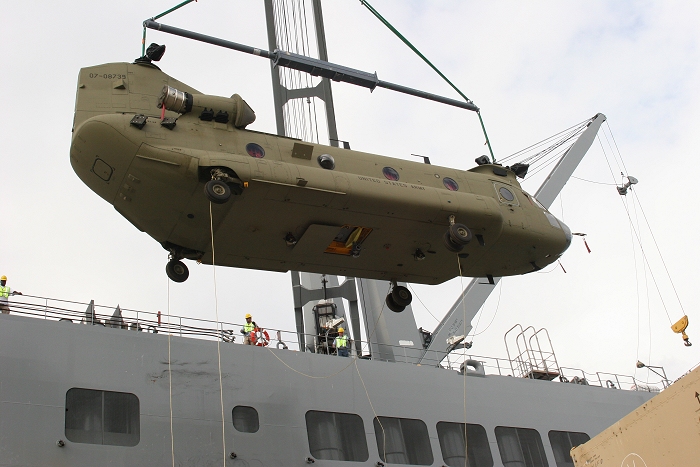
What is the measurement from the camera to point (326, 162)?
1242 centimetres

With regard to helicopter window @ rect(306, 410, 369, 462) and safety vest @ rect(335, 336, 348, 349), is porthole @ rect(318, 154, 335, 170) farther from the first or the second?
safety vest @ rect(335, 336, 348, 349)

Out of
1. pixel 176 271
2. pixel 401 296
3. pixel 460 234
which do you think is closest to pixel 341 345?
pixel 401 296

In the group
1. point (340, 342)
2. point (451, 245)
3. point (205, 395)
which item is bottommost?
point (205, 395)

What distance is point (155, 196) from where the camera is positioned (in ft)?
37.0

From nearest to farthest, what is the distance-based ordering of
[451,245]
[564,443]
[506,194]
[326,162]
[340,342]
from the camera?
[326,162] < [451,245] < [506,194] < [340,342] < [564,443]

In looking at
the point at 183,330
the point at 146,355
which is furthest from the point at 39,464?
the point at 183,330

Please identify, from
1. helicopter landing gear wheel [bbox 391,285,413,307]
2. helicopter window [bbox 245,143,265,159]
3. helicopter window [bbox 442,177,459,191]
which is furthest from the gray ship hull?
helicopter window [bbox 442,177,459,191]

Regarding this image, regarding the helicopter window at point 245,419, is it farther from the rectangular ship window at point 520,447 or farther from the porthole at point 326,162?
the rectangular ship window at point 520,447

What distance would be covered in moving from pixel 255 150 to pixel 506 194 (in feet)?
17.1

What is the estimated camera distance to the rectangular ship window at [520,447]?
15492 millimetres

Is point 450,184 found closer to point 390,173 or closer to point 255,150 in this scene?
point 390,173

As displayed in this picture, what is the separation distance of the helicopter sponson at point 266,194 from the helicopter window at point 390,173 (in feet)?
0.08

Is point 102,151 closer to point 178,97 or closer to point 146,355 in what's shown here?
point 178,97

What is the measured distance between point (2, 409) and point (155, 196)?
155 inches
